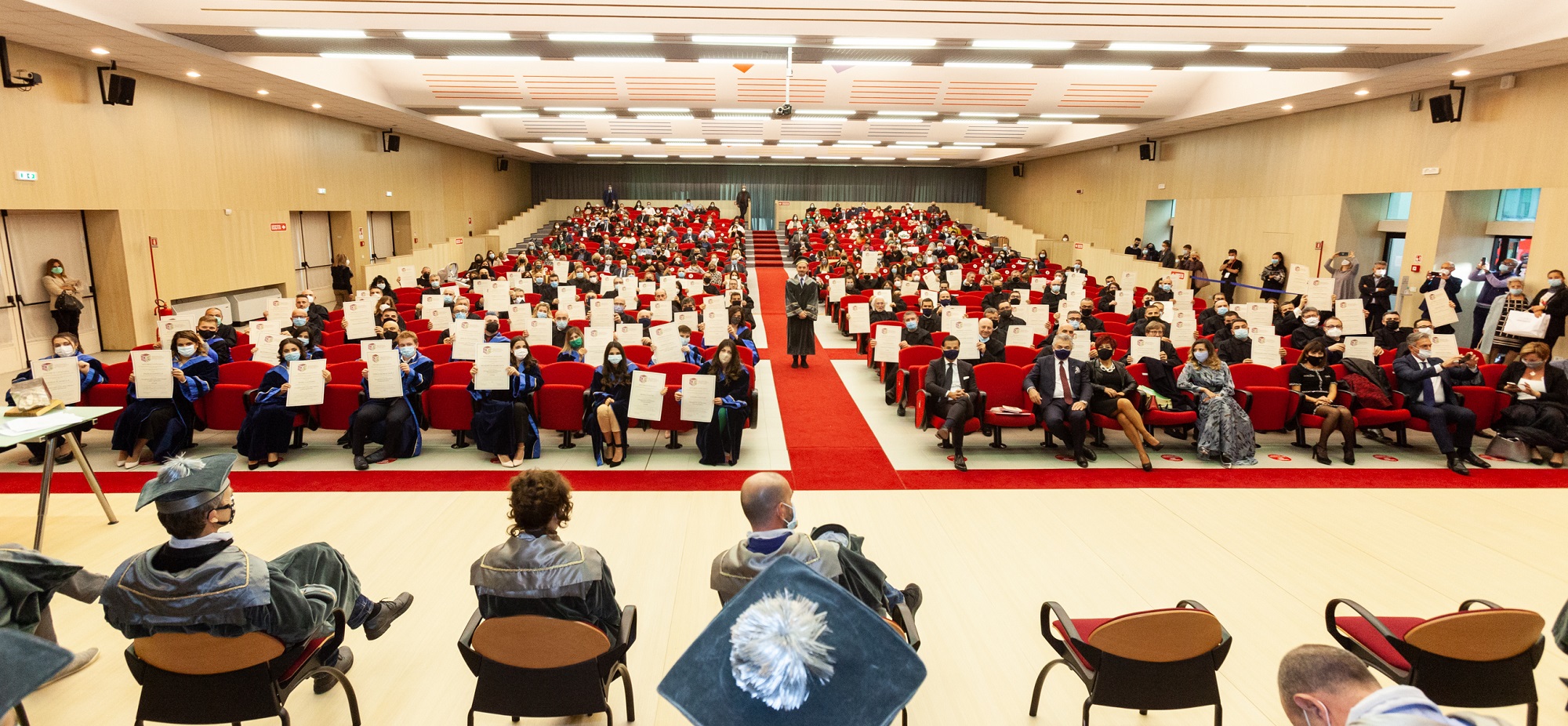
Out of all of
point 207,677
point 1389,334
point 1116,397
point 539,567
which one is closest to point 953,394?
point 1116,397

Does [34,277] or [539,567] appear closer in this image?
[539,567]

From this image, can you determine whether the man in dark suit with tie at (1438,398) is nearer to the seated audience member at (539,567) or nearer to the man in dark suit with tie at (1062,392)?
the man in dark suit with tie at (1062,392)

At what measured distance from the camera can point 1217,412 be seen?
7523mm

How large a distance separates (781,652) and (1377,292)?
48.4 ft

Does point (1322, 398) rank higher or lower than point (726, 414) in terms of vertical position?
higher

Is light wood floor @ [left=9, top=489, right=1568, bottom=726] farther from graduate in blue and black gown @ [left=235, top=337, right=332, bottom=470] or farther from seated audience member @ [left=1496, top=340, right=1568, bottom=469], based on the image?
seated audience member @ [left=1496, top=340, right=1568, bottom=469]

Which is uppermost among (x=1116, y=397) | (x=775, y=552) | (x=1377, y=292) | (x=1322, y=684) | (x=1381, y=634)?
(x=1377, y=292)

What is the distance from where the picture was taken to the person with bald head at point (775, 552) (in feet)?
9.39

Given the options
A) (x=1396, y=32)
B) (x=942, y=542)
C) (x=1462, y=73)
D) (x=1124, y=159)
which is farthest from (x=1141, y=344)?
(x=1124, y=159)

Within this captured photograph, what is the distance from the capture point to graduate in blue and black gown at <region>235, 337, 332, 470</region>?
7066mm

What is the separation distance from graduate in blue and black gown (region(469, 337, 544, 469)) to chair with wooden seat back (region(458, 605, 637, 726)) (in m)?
4.27

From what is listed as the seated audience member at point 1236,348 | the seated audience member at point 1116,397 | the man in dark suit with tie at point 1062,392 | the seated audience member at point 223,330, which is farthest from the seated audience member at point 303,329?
the seated audience member at point 1236,348

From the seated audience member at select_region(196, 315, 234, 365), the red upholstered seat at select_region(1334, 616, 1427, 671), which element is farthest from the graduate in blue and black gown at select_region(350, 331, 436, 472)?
the red upholstered seat at select_region(1334, 616, 1427, 671)

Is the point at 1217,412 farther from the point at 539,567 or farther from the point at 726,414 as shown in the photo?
the point at 539,567
